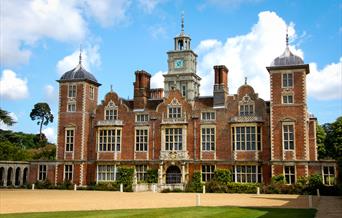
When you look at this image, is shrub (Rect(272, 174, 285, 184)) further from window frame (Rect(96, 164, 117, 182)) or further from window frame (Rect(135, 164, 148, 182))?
window frame (Rect(96, 164, 117, 182))

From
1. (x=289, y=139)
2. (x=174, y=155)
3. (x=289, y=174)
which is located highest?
(x=289, y=139)

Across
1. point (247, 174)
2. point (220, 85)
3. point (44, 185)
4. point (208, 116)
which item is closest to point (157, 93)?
point (208, 116)

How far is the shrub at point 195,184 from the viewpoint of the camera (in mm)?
35312

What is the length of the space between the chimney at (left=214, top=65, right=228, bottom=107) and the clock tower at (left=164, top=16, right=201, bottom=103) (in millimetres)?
3375

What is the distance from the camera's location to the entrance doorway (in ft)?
125

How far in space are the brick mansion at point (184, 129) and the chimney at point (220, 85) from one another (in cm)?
9

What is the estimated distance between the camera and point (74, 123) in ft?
136

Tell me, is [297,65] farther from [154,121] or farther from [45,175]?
[45,175]

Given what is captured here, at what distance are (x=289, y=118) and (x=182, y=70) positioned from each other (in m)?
12.0

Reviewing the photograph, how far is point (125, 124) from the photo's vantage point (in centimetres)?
4059

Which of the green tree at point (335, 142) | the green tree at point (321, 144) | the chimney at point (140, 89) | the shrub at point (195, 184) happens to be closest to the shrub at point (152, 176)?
the shrub at point (195, 184)

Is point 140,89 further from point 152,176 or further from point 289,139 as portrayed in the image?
point 289,139

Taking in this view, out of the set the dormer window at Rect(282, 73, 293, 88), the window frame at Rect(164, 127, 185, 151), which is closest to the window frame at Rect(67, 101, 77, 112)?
the window frame at Rect(164, 127, 185, 151)

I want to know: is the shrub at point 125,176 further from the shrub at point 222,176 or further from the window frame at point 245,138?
the window frame at point 245,138
